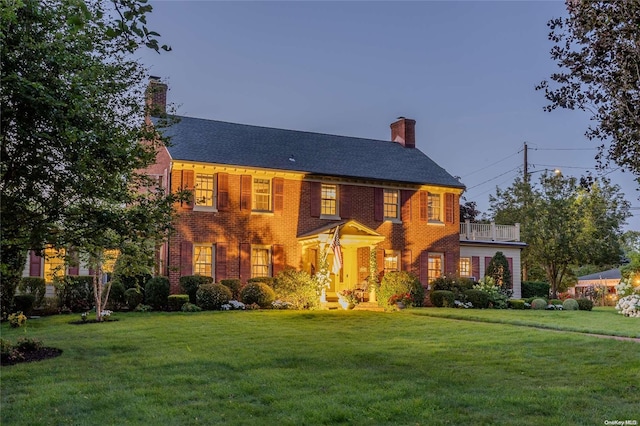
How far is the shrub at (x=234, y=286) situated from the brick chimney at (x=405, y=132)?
1202cm

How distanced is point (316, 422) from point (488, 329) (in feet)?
27.3

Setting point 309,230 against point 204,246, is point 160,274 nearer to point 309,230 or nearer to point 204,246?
point 204,246

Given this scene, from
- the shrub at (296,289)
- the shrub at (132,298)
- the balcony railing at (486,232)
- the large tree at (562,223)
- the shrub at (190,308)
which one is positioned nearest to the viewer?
the shrub at (190,308)

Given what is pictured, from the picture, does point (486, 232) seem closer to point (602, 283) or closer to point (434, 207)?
point (434, 207)

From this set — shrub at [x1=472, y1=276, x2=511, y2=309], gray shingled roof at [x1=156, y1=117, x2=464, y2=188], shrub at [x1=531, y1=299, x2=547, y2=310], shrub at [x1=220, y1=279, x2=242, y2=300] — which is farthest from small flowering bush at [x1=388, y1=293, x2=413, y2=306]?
shrub at [x1=531, y1=299, x2=547, y2=310]

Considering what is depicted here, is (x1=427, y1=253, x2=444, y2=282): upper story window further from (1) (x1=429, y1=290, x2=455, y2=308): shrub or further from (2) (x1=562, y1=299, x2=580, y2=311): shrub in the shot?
(2) (x1=562, y1=299, x2=580, y2=311): shrub

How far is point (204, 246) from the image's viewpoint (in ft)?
73.1

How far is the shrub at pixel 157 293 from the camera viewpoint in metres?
20.3

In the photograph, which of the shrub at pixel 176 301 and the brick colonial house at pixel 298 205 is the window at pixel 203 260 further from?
the shrub at pixel 176 301

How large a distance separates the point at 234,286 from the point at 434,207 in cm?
998

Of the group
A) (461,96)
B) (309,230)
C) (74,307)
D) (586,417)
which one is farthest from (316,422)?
(461,96)

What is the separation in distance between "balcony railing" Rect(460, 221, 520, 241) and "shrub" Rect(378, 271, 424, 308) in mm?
6133

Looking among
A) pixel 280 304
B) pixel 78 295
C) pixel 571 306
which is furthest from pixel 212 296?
pixel 571 306

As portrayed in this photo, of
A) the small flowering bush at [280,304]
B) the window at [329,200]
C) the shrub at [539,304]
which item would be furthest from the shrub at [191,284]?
the shrub at [539,304]
